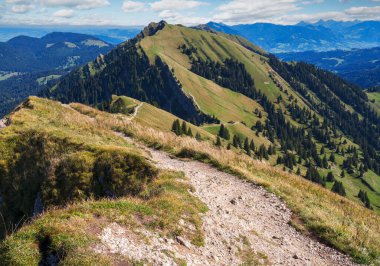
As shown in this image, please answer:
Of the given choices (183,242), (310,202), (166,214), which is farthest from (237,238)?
(310,202)

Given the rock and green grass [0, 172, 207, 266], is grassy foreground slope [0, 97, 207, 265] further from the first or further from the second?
the rock

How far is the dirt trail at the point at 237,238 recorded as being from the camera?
13.2m

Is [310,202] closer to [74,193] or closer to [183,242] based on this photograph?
[183,242]

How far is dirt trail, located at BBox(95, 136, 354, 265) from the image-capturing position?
43.3ft

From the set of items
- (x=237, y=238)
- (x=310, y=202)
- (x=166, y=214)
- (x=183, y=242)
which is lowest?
(x=310, y=202)

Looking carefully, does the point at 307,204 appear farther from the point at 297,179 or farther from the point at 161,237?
the point at 161,237

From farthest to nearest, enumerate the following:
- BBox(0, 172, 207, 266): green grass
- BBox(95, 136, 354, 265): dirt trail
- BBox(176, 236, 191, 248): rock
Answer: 1. BBox(176, 236, 191, 248): rock
2. BBox(95, 136, 354, 265): dirt trail
3. BBox(0, 172, 207, 266): green grass

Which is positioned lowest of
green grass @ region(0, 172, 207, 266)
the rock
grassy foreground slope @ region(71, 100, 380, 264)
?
grassy foreground slope @ region(71, 100, 380, 264)

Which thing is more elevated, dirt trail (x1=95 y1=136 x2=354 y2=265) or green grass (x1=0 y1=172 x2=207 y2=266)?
green grass (x1=0 y1=172 x2=207 y2=266)

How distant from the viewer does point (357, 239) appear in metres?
16.6

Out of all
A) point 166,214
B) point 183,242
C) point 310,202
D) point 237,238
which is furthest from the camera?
point 310,202

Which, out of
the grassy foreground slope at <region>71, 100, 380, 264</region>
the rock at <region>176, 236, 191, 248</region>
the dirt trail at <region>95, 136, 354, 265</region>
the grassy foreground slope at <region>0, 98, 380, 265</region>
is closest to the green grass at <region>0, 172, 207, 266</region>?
the grassy foreground slope at <region>0, 98, 380, 265</region>

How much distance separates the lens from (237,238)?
16.0 m

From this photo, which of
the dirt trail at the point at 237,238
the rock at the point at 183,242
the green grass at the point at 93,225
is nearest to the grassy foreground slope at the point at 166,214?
the green grass at the point at 93,225
